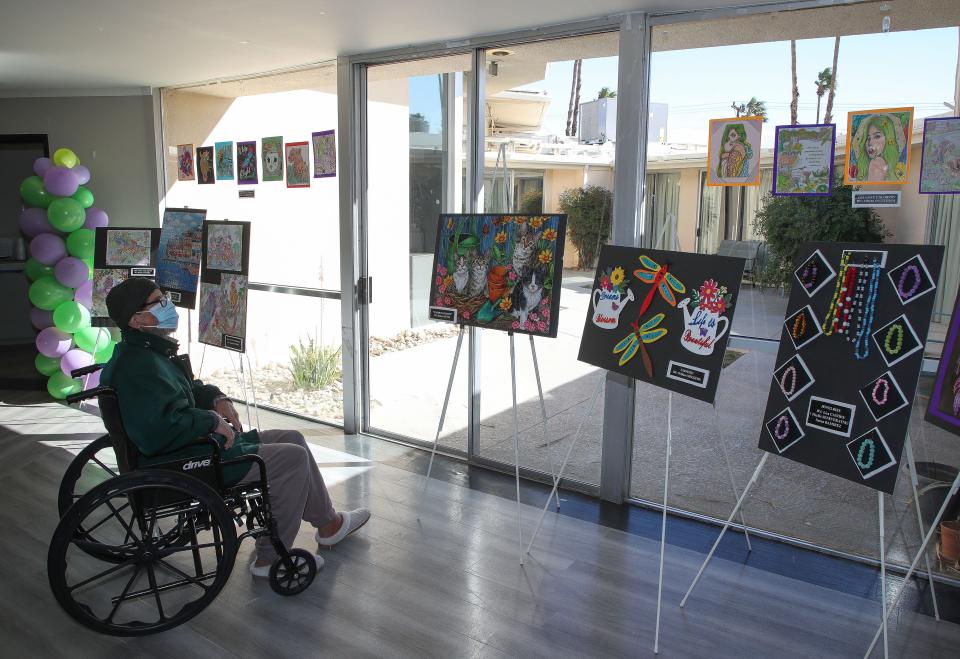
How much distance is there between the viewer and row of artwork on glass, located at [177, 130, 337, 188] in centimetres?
500

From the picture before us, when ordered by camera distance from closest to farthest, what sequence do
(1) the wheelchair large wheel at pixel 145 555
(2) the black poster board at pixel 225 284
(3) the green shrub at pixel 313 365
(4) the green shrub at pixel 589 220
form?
(1) the wheelchair large wheel at pixel 145 555, (4) the green shrub at pixel 589 220, (2) the black poster board at pixel 225 284, (3) the green shrub at pixel 313 365

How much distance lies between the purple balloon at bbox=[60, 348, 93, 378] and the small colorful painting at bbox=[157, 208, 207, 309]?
4.43 ft

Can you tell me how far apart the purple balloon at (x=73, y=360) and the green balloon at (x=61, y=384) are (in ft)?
0.37

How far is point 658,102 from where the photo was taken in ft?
11.9

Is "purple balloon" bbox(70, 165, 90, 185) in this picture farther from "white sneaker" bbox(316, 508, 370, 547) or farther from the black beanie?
"white sneaker" bbox(316, 508, 370, 547)

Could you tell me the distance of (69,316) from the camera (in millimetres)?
5535

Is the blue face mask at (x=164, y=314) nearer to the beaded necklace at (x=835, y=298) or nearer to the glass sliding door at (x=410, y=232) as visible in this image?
the glass sliding door at (x=410, y=232)

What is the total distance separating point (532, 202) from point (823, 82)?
1.60 meters

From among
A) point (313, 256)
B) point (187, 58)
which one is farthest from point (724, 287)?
point (187, 58)

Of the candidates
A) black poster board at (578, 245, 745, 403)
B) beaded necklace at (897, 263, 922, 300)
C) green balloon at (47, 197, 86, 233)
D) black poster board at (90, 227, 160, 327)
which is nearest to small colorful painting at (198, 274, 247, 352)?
black poster board at (90, 227, 160, 327)

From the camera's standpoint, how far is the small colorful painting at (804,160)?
3.19 meters

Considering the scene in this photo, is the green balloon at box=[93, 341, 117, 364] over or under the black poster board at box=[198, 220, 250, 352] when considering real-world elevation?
under

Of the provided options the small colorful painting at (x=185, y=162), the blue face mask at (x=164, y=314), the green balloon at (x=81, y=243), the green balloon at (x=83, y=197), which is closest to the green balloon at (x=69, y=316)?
the green balloon at (x=81, y=243)

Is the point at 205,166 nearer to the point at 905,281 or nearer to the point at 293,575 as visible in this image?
the point at 293,575
